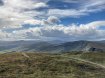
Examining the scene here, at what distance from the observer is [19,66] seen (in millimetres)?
102500

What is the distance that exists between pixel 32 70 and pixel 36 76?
10.5 m

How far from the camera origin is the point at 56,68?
100938 millimetres

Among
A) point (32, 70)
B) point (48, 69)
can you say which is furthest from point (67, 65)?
point (32, 70)

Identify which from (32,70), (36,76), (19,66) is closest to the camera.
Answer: (36,76)

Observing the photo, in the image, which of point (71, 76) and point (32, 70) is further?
point (32, 70)

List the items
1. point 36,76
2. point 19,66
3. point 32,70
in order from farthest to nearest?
point 19,66 < point 32,70 < point 36,76

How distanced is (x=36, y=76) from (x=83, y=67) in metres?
29.7

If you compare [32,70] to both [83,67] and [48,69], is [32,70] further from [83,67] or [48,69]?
[83,67]

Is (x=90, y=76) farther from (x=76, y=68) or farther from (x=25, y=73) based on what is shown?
(x=25, y=73)

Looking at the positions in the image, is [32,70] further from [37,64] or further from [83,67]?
[83,67]

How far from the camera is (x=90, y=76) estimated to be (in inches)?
3455

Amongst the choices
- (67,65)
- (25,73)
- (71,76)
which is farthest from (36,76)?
(67,65)

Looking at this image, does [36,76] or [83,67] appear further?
[83,67]

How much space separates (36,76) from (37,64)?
2279 centimetres
